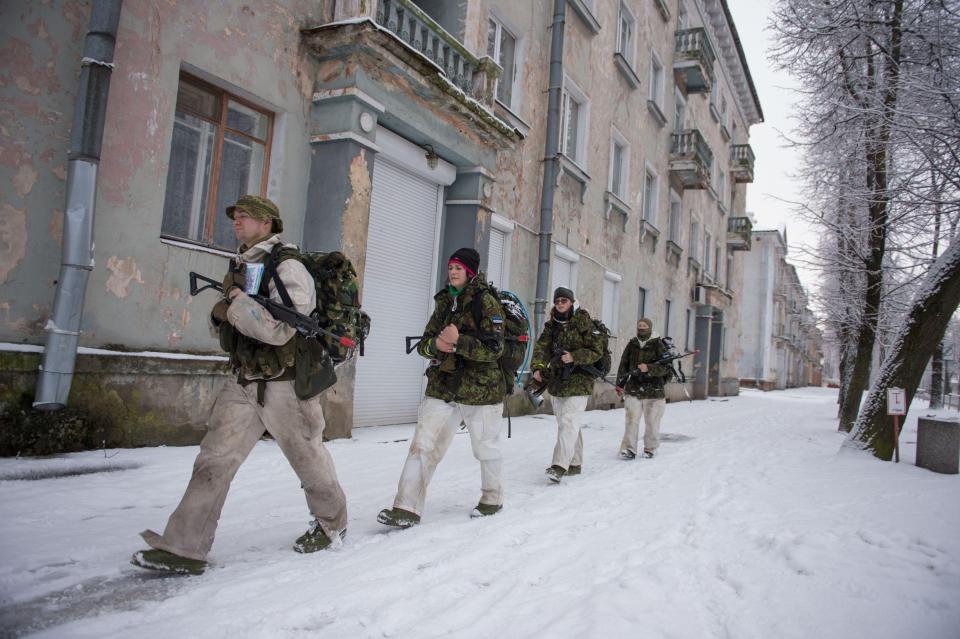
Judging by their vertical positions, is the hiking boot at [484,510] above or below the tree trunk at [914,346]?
below

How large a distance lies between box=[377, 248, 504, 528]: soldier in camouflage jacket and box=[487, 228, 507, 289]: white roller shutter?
5.98 m

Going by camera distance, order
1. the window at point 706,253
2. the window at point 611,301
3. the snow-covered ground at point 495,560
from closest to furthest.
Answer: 1. the snow-covered ground at point 495,560
2. the window at point 611,301
3. the window at point 706,253

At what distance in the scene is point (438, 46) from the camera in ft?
27.3

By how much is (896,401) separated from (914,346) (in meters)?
0.74

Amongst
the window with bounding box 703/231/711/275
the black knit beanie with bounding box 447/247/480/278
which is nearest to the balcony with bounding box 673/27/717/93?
the window with bounding box 703/231/711/275

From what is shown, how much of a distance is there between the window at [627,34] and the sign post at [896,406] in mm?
10623

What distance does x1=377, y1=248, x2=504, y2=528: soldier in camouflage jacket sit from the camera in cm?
402

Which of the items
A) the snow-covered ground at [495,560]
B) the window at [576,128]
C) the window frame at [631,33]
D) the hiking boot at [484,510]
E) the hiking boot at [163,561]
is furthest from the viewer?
the window frame at [631,33]

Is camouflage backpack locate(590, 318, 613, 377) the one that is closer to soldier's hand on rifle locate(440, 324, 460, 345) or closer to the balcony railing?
soldier's hand on rifle locate(440, 324, 460, 345)

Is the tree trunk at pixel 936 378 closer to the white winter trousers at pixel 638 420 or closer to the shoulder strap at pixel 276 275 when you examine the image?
the white winter trousers at pixel 638 420

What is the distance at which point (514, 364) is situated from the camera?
4488 mm

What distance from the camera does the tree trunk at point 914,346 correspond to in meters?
7.30

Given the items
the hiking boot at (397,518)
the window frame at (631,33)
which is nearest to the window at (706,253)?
the window frame at (631,33)

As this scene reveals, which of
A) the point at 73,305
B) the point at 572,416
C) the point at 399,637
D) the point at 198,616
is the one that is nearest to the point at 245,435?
the point at 198,616
